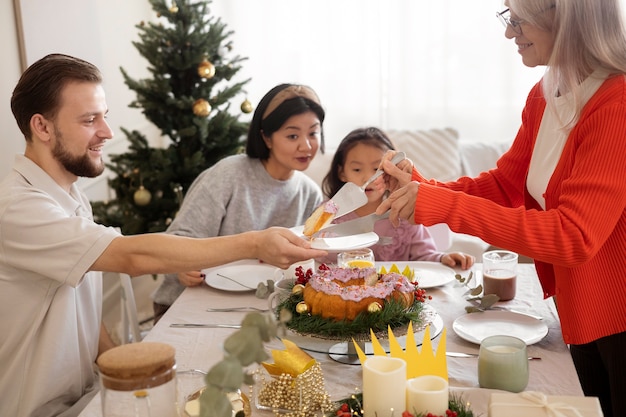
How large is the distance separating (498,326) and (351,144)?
1.18 meters

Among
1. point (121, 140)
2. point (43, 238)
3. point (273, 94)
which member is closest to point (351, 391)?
point (43, 238)

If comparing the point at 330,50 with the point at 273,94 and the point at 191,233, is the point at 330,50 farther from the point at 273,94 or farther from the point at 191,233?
the point at 191,233

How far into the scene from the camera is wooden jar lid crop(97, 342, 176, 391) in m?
1.02

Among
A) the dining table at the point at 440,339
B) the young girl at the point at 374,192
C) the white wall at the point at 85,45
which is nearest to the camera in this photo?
the dining table at the point at 440,339

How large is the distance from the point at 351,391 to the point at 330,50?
371 cm

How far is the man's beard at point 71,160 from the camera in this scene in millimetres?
1960

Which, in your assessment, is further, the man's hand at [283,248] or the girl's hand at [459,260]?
the girl's hand at [459,260]

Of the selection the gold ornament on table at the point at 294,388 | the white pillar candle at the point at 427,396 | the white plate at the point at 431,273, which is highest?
the white pillar candle at the point at 427,396

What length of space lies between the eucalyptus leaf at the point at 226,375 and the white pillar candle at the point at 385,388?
405 millimetres

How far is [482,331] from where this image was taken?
71.8 inches

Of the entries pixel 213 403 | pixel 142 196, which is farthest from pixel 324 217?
pixel 142 196

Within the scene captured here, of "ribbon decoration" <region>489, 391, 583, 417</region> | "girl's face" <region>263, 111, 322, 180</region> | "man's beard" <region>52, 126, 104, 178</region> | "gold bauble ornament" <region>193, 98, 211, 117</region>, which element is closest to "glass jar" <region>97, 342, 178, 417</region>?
"ribbon decoration" <region>489, 391, 583, 417</region>

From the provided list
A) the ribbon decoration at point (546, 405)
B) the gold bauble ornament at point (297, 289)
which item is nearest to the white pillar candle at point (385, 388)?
the ribbon decoration at point (546, 405)

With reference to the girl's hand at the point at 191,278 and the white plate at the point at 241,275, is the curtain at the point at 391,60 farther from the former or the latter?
the girl's hand at the point at 191,278
